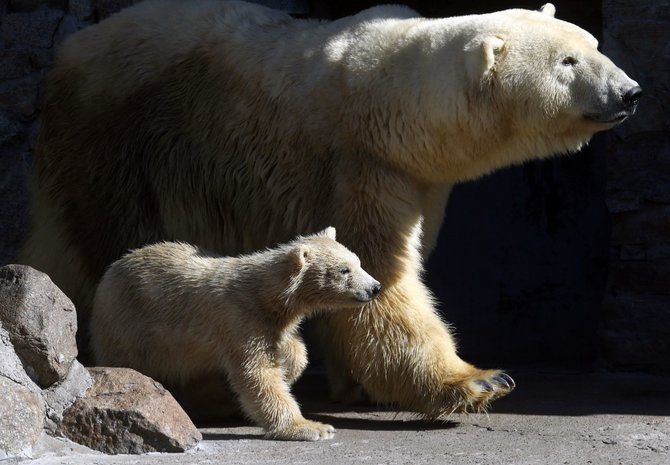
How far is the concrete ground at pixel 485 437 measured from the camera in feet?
12.4

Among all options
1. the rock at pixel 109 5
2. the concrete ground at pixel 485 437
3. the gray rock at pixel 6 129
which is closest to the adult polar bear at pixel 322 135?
the concrete ground at pixel 485 437

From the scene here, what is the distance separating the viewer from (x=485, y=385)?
4406 mm

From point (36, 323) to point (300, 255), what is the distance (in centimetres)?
93

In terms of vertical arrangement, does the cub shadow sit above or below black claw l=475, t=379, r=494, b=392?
below

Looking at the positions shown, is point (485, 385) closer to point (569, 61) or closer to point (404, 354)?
point (404, 354)

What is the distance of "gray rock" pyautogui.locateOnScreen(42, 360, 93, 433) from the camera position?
3799 mm

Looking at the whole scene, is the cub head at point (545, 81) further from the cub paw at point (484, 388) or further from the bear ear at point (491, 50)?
the cub paw at point (484, 388)

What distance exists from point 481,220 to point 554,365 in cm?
121

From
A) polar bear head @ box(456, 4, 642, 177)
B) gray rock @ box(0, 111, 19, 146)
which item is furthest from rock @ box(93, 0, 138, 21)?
polar bear head @ box(456, 4, 642, 177)

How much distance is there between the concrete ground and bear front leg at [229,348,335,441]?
0.05 meters

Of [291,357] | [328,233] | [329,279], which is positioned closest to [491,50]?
[328,233]

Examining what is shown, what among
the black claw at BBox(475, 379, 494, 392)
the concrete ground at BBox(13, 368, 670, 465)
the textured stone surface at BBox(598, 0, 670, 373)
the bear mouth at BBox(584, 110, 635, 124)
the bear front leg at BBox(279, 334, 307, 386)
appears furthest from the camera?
the textured stone surface at BBox(598, 0, 670, 373)

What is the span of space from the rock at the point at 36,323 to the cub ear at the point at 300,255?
795mm

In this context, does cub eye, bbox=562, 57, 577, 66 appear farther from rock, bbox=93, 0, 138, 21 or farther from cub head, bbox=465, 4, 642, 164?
rock, bbox=93, 0, 138, 21
